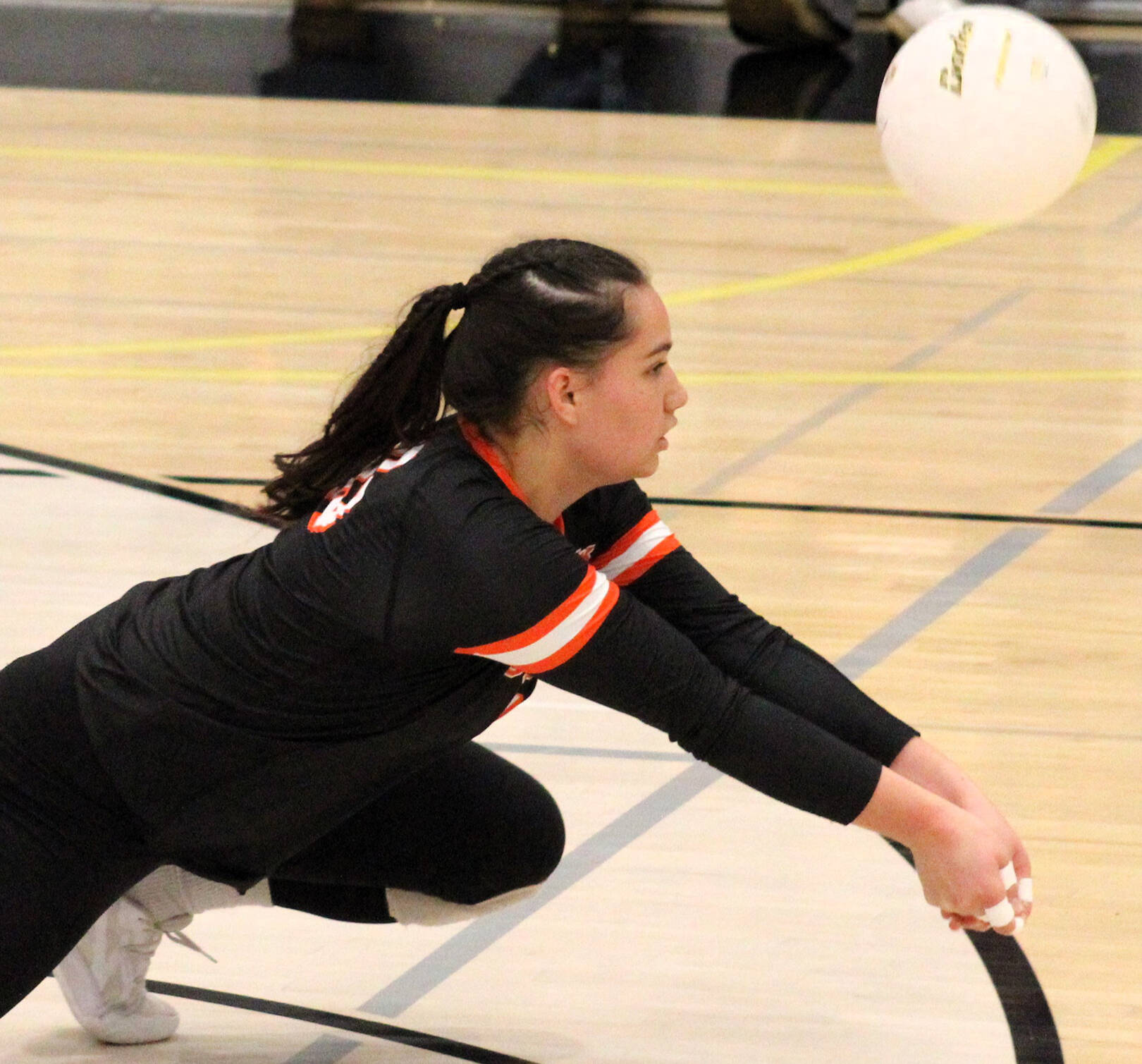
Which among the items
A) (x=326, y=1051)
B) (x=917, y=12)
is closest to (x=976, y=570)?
(x=326, y=1051)

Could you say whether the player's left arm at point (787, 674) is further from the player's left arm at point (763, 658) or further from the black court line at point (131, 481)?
the black court line at point (131, 481)

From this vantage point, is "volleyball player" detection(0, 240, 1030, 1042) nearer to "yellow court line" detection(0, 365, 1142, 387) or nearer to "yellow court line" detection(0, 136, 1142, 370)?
"yellow court line" detection(0, 136, 1142, 370)

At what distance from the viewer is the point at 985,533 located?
4066mm

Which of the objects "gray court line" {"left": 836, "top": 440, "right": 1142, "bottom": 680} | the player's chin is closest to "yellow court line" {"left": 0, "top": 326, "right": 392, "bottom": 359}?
"gray court line" {"left": 836, "top": 440, "right": 1142, "bottom": 680}

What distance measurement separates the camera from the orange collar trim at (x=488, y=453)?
1.95 m

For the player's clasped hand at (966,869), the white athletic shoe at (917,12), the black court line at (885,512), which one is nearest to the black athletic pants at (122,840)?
the player's clasped hand at (966,869)

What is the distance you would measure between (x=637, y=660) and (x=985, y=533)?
2.38 metres

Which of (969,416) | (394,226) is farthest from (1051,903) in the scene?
(394,226)

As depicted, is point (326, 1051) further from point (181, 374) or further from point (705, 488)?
point (181, 374)

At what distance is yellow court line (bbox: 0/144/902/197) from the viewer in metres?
7.24

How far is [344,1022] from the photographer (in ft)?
7.57

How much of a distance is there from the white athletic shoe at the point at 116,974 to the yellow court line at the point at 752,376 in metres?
2.92

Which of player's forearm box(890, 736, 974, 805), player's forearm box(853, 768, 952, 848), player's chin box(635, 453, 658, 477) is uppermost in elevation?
player's chin box(635, 453, 658, 477)

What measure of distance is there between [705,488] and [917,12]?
18.5 ft
